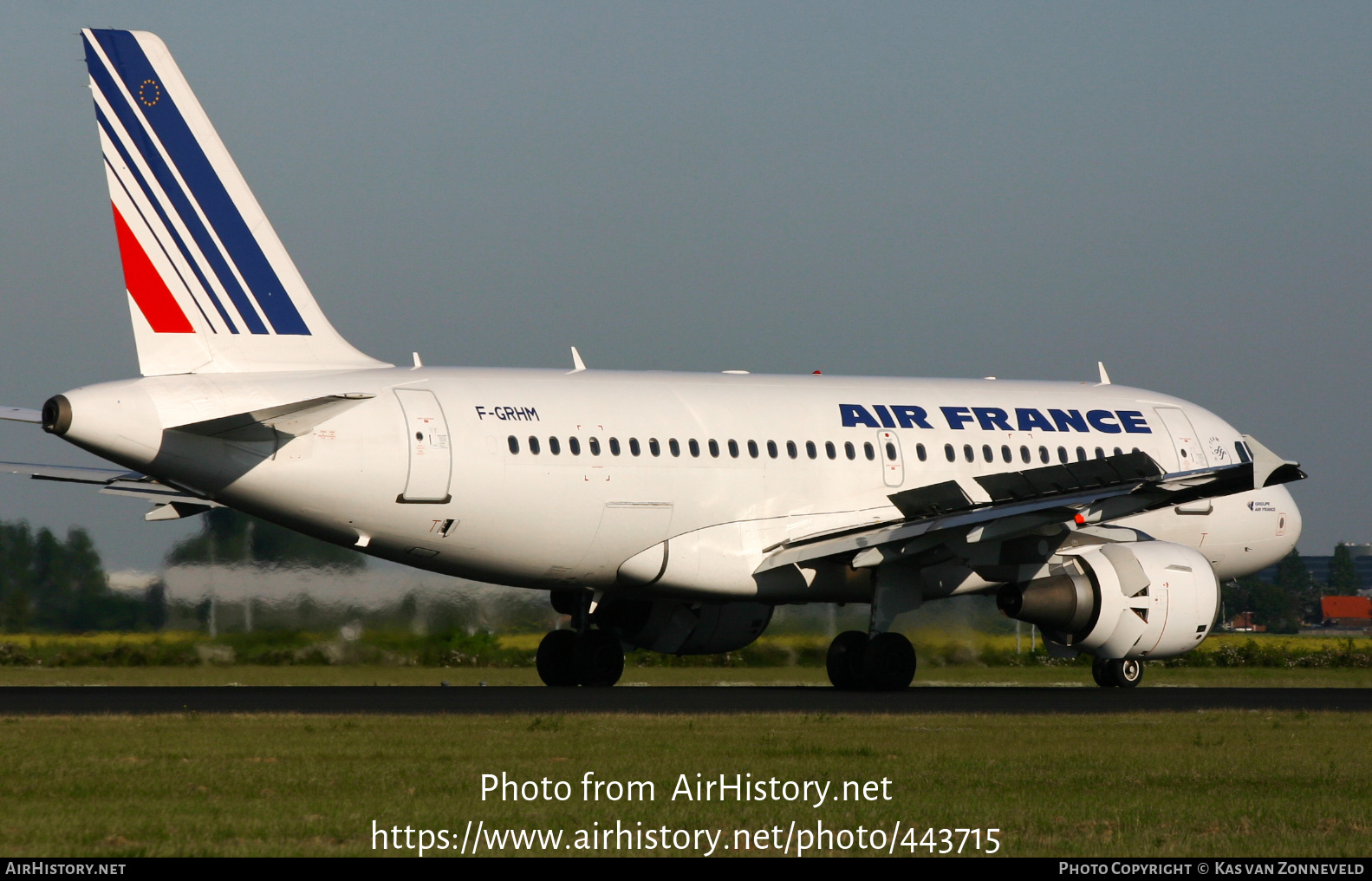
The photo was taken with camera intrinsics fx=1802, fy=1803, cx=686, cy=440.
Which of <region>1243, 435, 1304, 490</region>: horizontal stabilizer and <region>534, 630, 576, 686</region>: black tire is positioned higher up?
<region>1243, 435, 1304, 490</region>: horizontal stabilizer

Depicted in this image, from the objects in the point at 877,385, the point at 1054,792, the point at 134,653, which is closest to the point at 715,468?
the point at 877,385

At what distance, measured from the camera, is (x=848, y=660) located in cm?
2614

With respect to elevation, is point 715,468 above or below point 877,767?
above

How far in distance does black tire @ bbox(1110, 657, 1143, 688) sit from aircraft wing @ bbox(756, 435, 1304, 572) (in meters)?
3.38

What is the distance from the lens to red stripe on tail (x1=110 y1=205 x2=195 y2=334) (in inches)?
867

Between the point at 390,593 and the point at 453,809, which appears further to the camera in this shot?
the point at 390,593

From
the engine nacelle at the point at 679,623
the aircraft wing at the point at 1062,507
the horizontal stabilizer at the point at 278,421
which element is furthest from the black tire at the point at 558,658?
the horizontal stabilizer at the point at 278,421

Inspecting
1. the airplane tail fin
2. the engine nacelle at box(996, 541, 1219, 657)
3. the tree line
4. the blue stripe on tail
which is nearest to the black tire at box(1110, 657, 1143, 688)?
the engine nacelle at box(996, 541, 1219, 657)

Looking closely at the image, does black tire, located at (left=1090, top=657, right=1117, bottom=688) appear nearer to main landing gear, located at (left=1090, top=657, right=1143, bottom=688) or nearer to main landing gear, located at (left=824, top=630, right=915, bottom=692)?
main landing gear, located at (left=1090, top=657, right=1143, bottom=688)

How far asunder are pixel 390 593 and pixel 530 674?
3.55 meters

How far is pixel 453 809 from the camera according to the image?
1198cm

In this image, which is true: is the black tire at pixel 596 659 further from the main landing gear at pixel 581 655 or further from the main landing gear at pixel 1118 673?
the main landing gear at pixel 1118 673

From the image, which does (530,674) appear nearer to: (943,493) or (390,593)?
(390,593)

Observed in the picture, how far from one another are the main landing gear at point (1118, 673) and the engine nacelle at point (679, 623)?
5.37m
